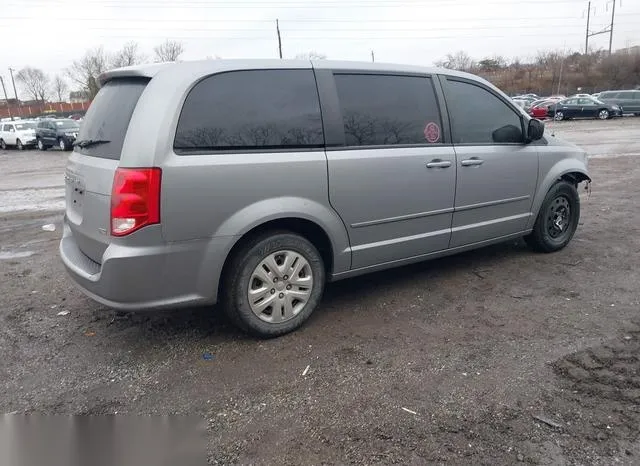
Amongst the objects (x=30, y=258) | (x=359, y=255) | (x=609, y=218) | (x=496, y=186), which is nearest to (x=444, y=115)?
(x=496, y=186)

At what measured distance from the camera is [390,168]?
3959 mm

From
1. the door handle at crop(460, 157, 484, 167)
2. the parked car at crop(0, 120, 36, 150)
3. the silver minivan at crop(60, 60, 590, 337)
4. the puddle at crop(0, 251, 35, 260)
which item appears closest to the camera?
the silver minivan at crop(60, 60, 590, 337)

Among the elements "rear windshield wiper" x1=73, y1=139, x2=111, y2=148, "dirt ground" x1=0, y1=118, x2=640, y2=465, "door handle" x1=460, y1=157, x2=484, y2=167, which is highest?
"rear windshield wiper" x1=73, y1=139, x2=111, y2=148

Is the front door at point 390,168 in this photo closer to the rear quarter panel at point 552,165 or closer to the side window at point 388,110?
the side window at point 388,110

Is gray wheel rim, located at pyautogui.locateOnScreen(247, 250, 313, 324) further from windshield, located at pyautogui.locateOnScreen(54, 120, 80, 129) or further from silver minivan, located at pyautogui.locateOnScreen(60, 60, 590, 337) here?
windshield, located at pyautogui.locateOnScreen(54, 120, 80, 129)

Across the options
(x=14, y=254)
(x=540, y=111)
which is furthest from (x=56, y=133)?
(x=540, y=111)

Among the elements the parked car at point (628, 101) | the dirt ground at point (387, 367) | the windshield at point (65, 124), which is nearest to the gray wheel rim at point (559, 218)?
the dirt ground at point (387, 367)

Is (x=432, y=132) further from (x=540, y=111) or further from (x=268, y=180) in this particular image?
(x=540, y=111)

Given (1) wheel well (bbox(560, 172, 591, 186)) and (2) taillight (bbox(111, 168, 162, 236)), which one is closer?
(2) taillight (bbox(111, 168, 162, 236))

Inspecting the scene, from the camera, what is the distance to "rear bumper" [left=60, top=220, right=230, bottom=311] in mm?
3117

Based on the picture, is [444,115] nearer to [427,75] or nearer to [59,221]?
[427,75]

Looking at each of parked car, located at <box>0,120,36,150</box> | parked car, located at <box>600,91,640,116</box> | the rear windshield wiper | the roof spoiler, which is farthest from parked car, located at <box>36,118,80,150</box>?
parked car, located at <box>600,91,640,116</box>

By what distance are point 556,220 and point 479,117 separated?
5.24ft

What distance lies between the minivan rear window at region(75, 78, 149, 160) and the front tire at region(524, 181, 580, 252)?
13.1ft
